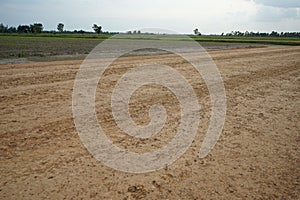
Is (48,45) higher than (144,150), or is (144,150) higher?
(48,45)

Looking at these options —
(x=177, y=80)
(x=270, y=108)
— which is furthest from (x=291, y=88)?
(x=177, y=80)

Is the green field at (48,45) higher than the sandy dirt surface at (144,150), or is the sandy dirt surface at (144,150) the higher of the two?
the green field at (48,45)

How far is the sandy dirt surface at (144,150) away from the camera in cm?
323

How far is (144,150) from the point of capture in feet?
13.9

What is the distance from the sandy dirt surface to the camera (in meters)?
3.23

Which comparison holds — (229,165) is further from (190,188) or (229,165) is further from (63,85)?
(63,85)

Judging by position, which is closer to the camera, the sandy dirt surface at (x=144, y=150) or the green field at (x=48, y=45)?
the sandy dirt surface at (x=144, y=150)

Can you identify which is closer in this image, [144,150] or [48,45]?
[144,150]

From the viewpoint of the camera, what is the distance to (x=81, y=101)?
6570 millimetres

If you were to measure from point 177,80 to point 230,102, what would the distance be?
2.76 meters

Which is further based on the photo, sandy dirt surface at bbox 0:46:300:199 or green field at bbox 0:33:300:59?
green field at bbox 0:33:300:59

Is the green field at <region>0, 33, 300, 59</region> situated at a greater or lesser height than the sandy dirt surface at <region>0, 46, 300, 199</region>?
greater

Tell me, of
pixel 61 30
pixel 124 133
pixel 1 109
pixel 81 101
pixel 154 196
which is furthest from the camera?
pixel 61 30

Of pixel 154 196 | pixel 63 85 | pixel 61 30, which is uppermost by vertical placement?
pixel 61 30
